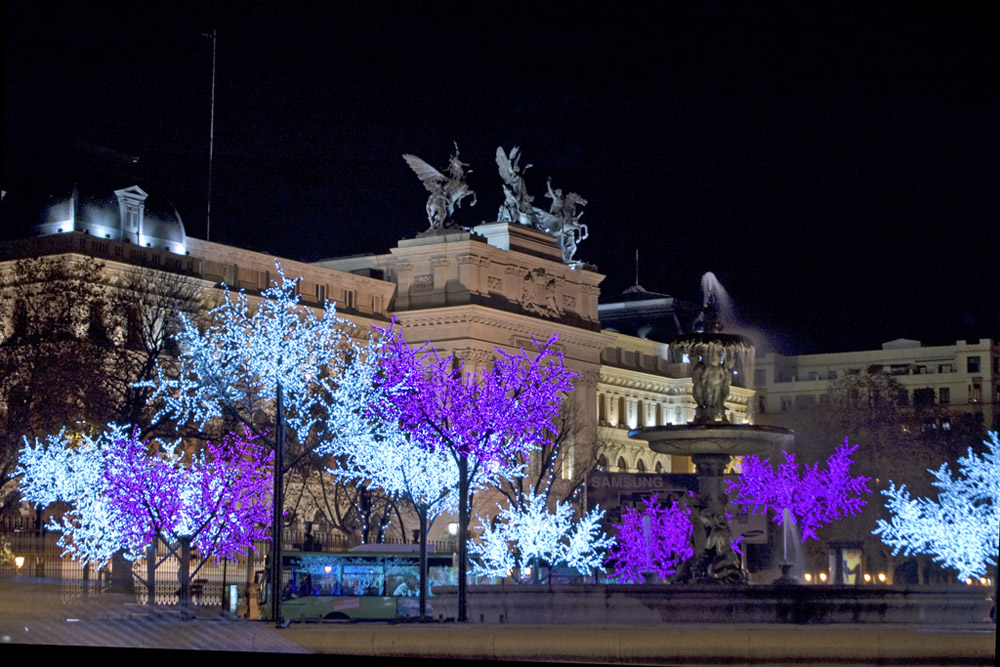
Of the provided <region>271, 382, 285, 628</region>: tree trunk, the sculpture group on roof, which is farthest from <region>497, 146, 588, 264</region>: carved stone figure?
<region>271, 382, 285, 628</region>: tree trunk

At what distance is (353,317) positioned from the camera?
103 meters

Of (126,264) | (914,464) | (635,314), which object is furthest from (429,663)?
(635,314)

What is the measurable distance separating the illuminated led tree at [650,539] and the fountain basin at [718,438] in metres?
8.94

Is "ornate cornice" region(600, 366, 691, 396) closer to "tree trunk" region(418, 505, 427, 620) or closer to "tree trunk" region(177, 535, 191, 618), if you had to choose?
"tree trunk" region(177, 535, 191, 618)

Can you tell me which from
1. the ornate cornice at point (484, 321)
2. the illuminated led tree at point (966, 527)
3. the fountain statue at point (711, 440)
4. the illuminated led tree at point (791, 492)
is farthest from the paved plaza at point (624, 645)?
the ornate cornice at point (484, 321)

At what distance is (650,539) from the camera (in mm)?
56469

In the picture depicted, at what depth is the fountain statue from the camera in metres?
44.0

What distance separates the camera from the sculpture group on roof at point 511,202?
102 metres

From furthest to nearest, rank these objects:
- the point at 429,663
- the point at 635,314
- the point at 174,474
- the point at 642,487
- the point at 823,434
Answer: the point at 635,314, the point at 823,434, the point at 642,487, the point at 174,474, the point at 429,663

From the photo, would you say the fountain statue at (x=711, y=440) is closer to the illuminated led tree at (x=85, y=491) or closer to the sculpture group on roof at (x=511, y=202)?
the illuminated led tree at (x=85, y=491)

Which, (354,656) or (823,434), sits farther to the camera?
(823,434)

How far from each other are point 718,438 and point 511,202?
64.6 m

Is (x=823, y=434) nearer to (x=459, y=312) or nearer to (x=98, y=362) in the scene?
(x=459, y=312)

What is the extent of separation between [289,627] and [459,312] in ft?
216
